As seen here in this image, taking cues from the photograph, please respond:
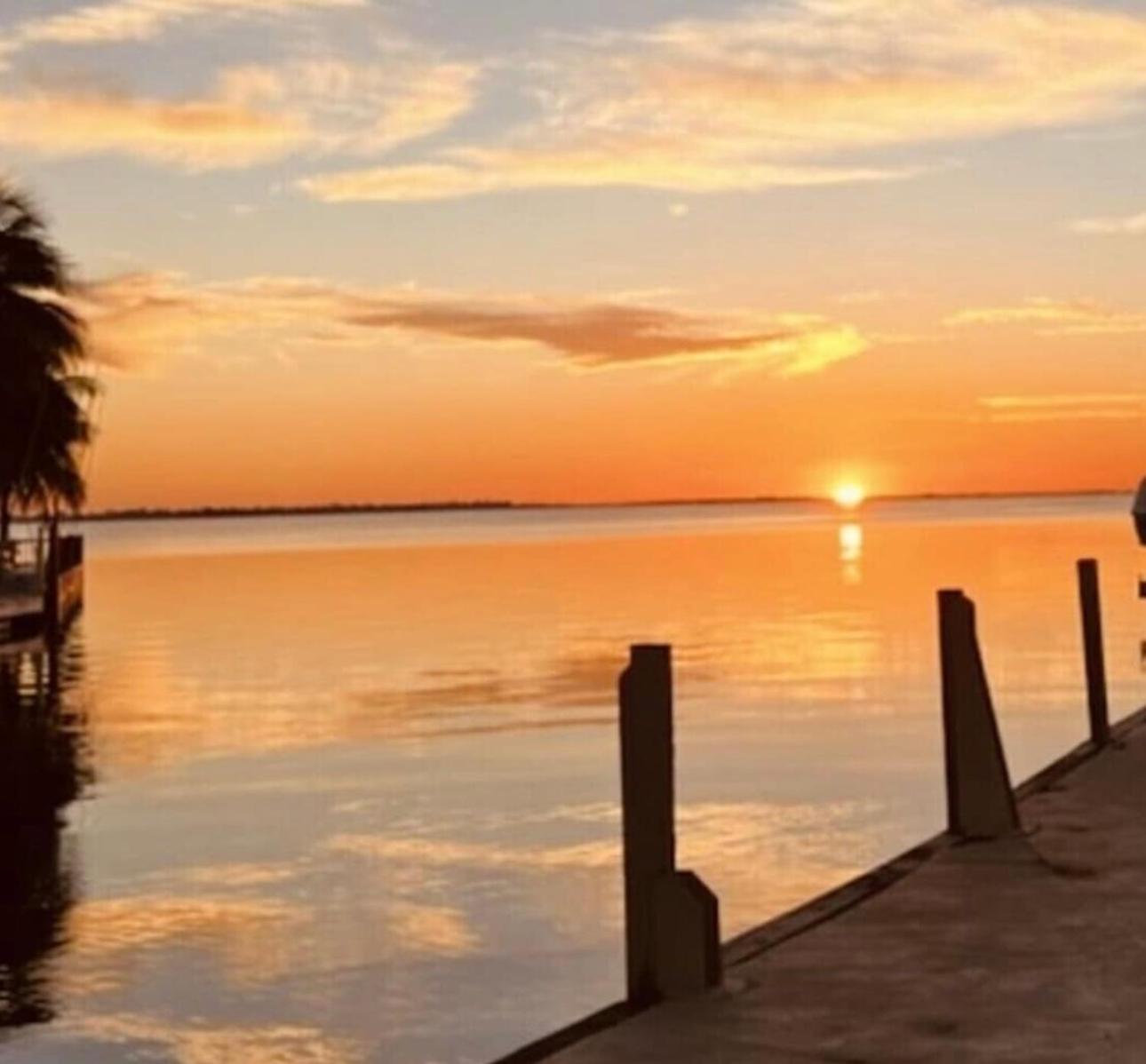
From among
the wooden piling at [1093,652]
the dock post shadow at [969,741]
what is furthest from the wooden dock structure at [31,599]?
the dock post shadow at [969,741]

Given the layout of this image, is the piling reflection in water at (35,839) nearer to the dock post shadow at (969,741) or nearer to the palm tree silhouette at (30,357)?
the dock post shadow at (969,741)

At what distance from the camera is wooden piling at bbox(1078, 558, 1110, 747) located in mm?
16250

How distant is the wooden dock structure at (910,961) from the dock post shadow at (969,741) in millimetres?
19

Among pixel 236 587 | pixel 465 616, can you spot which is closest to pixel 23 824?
pixel 465 616

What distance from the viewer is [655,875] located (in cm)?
789

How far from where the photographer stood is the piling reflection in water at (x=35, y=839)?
36.4 ft

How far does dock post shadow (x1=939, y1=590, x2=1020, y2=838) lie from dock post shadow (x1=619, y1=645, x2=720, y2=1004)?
3.64m

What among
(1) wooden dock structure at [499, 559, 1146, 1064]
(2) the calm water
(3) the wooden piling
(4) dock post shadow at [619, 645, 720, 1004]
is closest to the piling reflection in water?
(2) the calm water

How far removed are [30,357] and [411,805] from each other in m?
34.0

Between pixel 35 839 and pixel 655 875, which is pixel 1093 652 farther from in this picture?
pixel 655 875

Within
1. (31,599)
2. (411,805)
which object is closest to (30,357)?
(31,599)

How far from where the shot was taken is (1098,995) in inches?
300

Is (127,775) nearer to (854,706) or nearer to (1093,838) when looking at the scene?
(854,706)

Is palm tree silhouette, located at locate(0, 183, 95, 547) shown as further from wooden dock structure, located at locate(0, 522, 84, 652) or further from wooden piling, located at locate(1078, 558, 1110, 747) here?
wooden piling, located at locate(1078, 558, 1110, 747)
